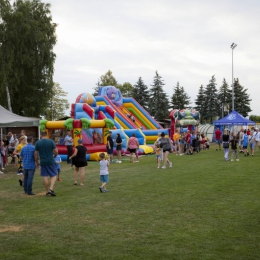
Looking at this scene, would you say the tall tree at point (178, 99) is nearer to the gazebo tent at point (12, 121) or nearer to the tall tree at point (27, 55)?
the tall tree at point (27, 55)

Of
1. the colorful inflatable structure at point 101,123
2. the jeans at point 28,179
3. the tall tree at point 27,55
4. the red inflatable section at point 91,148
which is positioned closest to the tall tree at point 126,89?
the tall tree at point 27,55

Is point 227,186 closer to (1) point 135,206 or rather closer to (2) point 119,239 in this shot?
(1) point 135,206

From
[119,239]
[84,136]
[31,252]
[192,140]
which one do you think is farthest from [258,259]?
[192,140]

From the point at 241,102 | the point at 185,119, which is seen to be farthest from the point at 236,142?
the point at 241,102

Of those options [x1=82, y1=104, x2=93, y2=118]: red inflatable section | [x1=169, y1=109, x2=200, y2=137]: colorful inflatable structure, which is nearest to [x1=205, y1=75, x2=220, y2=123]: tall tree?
[x1=169, y1=109, x2=200, y2=137]: colorful inflatable structure

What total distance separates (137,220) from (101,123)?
14929 millimetres

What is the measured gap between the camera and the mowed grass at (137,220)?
574 cm

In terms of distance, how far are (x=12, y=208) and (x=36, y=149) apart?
6.48 feet

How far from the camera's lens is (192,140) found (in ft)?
86.0

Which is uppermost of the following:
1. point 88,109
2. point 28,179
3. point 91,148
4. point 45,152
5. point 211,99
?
point 211,99

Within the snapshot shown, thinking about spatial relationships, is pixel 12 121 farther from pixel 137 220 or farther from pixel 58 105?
pixel 58 105

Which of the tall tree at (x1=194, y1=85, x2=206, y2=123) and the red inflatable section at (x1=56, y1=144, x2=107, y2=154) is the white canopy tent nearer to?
the red inflatable section at (x1=56, y1=144, x2=107, y2=154)

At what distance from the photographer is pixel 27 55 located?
111ft

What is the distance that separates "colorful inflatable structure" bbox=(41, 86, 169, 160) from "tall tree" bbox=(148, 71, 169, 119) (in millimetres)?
24270
